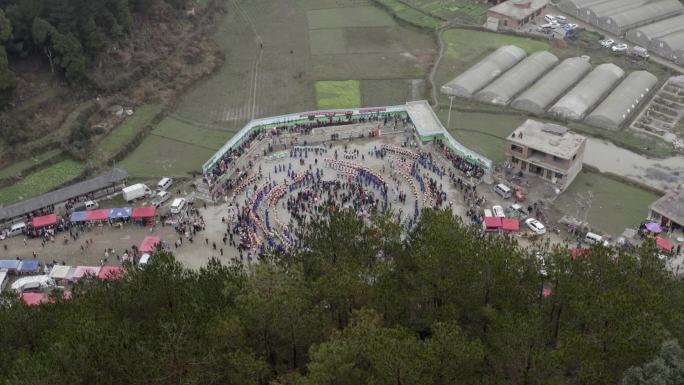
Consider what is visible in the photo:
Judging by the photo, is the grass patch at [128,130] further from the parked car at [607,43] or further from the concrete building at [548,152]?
the parked car at [607,43]

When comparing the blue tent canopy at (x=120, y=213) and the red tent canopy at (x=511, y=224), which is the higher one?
the red tent canopy at (x=511, y=224)

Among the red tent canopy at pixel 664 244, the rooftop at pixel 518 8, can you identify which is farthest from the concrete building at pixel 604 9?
the red tent canopy at pixel 664 244

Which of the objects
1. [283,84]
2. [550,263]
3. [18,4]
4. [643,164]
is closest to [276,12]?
[283,84]

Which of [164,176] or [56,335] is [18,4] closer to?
[164,176]

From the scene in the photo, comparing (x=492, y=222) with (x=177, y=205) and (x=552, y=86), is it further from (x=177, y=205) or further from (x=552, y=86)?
(x=552, y=86)

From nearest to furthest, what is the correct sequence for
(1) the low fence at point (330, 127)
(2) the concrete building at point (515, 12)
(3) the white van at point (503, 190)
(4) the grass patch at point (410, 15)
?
(3) the white van at point (503, 190) < (1) the low fence at point (330, 127) < (2) the concrete building at point (515, 12) < (4) the grass patch at point (410, 15)

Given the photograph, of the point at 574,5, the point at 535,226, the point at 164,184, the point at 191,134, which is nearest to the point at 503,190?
the point at 535,226

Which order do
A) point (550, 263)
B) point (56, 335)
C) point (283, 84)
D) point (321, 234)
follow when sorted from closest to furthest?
point (56, 335)
point (550, 263)
point (321, 234)
point (283, 84)
